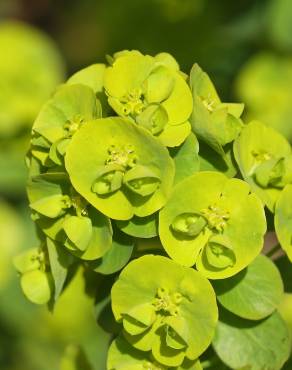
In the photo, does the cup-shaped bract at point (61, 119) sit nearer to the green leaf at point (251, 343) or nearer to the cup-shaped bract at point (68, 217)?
the cup-shaped bract at point (68, 217)

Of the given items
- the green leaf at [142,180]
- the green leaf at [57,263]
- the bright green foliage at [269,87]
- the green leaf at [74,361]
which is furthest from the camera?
the bright green foliage at [269,87]

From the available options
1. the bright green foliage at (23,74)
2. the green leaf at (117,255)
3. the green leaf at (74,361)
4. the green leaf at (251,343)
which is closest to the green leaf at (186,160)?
the green leaf at (117,255)

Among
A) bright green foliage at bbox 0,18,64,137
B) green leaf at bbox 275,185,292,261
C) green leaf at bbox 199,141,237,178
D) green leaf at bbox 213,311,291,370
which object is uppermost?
green leaf at bbox 199,141,237,178

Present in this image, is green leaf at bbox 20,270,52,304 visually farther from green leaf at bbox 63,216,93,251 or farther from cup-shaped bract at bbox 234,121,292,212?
cup-shaped bract at bbox 234,121,292,212

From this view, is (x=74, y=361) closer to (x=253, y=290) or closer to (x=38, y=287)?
(x=38, y=287)

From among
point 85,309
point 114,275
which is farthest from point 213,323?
point 85,309

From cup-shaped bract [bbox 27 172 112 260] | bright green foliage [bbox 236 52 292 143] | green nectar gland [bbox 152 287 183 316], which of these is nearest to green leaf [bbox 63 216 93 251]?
cup-shaped bract [bbox 27 172 112 260]

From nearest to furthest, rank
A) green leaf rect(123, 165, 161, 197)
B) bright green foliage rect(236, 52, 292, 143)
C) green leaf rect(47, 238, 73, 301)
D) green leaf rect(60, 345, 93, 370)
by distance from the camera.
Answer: green leaf rect(123, 165, 161, 197)
green leaf rect(47, 238, 73, 301)
green leaf rect(60, 345, 93, 370)
bright green foliage rect(236, 52, 292, 143)

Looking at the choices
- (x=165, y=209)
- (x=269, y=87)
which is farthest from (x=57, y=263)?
(x=269, y=87)
